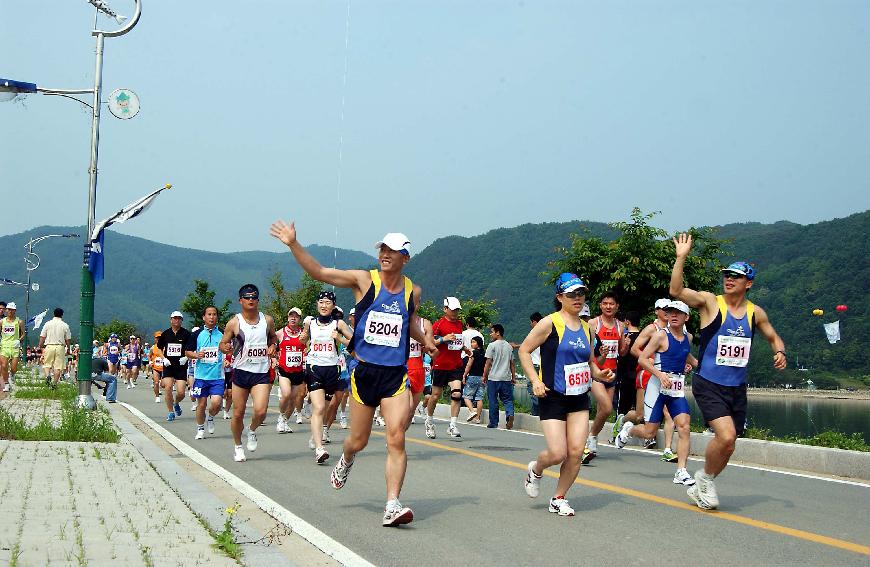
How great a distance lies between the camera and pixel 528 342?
8891mm

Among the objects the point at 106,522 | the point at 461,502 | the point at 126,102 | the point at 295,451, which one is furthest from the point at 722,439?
the point at 126,102

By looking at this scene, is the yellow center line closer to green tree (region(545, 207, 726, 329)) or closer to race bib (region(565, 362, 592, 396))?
race bib (region(565, 362, 592, 396))

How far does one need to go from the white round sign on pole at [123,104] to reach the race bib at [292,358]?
6.12 m

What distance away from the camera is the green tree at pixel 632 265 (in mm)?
29266

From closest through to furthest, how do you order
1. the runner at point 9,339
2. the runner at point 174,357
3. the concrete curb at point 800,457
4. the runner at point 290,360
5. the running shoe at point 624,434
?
the concrete curb at point 800,457
the running shoe at point 624,434
the runner at point 290,360
the runner at point 174,357
the runner at point 9,339

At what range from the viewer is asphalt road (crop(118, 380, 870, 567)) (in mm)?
7004

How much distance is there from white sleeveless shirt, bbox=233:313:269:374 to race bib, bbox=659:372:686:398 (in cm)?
488

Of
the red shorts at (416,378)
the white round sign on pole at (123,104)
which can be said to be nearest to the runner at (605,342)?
the red shorts at (416,378)

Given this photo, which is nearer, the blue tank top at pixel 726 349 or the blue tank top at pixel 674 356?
the blue tank top at pixel 726 349

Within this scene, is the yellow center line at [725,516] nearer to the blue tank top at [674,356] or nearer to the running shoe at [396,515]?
the blue tank top at [674,356]

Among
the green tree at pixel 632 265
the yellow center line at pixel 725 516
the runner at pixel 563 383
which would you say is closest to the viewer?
the yellow center line at pixel 725 516

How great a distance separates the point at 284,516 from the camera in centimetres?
833

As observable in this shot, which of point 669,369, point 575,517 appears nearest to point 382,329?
point 575,517

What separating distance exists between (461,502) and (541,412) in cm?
124
